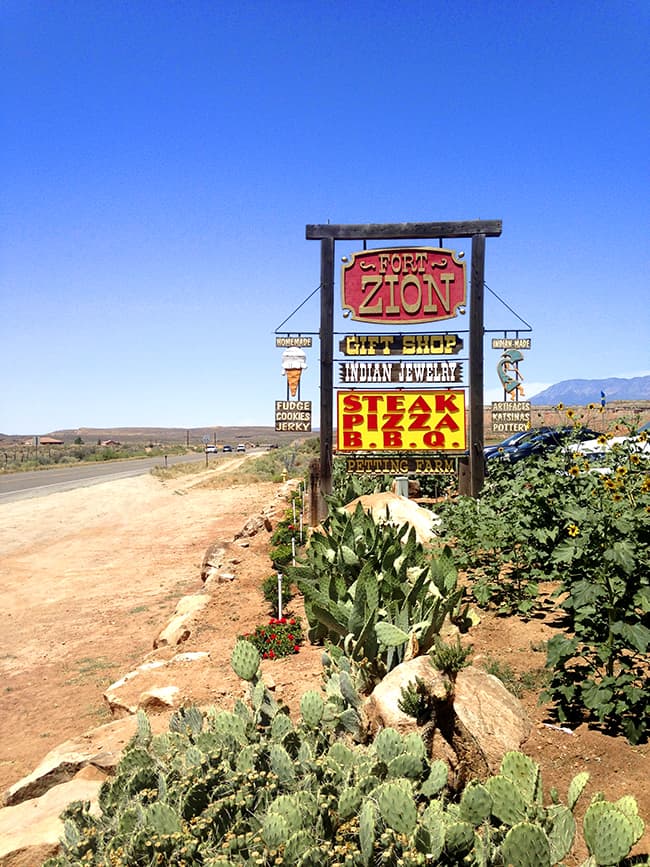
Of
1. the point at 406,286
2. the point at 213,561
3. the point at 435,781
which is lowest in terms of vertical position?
the point at 213,561

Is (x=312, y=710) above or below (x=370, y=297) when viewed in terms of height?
below

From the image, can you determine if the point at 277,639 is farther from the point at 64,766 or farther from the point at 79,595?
the point at 79,595

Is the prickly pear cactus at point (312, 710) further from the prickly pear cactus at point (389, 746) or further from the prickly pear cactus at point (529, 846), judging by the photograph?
the prickly pear cactus at point (529, 846)

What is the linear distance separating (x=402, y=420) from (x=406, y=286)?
2452 millimetres

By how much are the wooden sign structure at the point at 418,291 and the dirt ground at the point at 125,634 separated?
12.9 ft

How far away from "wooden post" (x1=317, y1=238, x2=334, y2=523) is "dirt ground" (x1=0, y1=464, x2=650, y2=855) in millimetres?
2513

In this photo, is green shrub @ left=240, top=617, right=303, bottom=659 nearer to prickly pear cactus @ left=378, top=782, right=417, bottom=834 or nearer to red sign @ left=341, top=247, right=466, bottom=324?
prickly pear cactus @ left=378, top=782, right=417, bottom=834

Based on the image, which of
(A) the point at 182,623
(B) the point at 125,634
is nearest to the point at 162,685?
(A) the point at 182,623

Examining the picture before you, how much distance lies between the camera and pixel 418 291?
1308 centimetres

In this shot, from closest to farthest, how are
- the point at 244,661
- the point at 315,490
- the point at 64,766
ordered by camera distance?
the point at 244,661
the point at 64,766
the point at 315,490

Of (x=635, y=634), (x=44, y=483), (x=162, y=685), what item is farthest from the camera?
(x=44, y=483)

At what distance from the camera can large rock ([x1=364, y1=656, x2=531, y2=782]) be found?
12.9 ft

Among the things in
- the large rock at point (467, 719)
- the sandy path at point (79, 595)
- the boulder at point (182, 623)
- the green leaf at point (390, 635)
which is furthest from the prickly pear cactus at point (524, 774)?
the boulder at point (182, 623)

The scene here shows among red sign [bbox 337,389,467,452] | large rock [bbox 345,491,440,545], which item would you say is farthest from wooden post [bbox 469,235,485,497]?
large rock [bbox 345,491,440,545]
